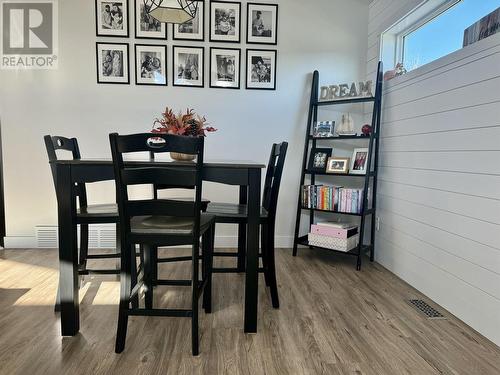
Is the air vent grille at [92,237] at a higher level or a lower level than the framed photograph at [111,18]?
lower

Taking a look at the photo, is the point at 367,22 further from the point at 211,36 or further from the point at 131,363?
the point at 131,363

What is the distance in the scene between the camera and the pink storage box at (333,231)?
3.09 meters

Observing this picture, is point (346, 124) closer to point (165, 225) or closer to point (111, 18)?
point (165, 225)

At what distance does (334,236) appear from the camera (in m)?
3.13

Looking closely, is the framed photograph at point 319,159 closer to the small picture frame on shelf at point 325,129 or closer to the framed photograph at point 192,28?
Answer: the small picture frame on shelf at point 325,129

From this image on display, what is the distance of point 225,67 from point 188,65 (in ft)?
1.14

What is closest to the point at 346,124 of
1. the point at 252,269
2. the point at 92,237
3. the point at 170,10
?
the point at 170,10

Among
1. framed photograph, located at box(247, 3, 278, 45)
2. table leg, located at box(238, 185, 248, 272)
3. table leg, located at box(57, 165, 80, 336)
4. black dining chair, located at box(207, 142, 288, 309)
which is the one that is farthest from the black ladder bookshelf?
table leg, located at box(57, 165, 80, 336)

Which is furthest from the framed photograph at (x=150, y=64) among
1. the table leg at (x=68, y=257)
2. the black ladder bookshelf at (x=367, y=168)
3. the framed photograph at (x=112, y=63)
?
the table leg at (x=68, y=257)

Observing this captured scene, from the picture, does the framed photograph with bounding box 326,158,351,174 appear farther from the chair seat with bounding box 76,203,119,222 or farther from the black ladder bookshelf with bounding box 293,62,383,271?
the chair seat with bounding box 76,203,119,222

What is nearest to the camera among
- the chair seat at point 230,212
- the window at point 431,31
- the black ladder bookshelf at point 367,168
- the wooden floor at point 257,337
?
the wooden floor at point 257,337

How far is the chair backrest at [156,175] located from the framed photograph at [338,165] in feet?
6.15

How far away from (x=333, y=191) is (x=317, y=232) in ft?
1.30

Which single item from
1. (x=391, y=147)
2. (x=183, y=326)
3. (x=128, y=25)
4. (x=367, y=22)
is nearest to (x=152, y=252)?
(x=183, y=326)
